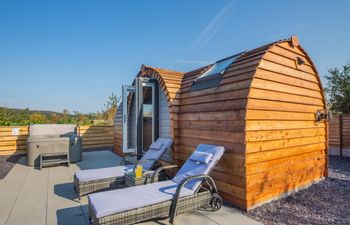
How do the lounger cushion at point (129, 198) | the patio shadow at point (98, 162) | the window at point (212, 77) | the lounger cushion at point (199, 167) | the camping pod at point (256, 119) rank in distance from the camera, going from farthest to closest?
the patio shadow at point (98, 162), the window at point (212, 77), the camping pod at point (256, 119), the lounger cushion at point (199, 167), the lounger cushion at point (129, 198)

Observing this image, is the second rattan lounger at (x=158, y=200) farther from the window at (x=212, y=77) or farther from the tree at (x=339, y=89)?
the tree at (x=339, y=89)

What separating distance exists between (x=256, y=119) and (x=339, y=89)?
12324 mm

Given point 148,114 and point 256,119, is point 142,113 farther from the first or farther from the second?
point 256,119

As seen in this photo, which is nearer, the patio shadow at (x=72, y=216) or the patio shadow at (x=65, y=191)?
the patio shadow at (x=72, y=216)

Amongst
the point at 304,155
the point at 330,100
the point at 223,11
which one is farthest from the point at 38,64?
the point at 330,100

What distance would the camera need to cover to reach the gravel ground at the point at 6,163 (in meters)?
6.04

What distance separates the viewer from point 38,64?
10.6m

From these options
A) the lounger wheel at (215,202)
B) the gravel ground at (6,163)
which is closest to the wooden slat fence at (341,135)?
the lounger wheel at (215,202)

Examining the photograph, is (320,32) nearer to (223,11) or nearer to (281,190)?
(223,11)

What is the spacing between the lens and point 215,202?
3.53 meters

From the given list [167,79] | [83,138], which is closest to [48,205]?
[167,79]

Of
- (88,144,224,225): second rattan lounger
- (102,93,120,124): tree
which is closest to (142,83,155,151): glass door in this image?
(88,144,224,225): second rattan lounger

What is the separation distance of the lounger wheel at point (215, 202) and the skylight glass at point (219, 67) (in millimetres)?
2434

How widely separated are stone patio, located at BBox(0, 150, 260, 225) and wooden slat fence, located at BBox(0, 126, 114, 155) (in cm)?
349
